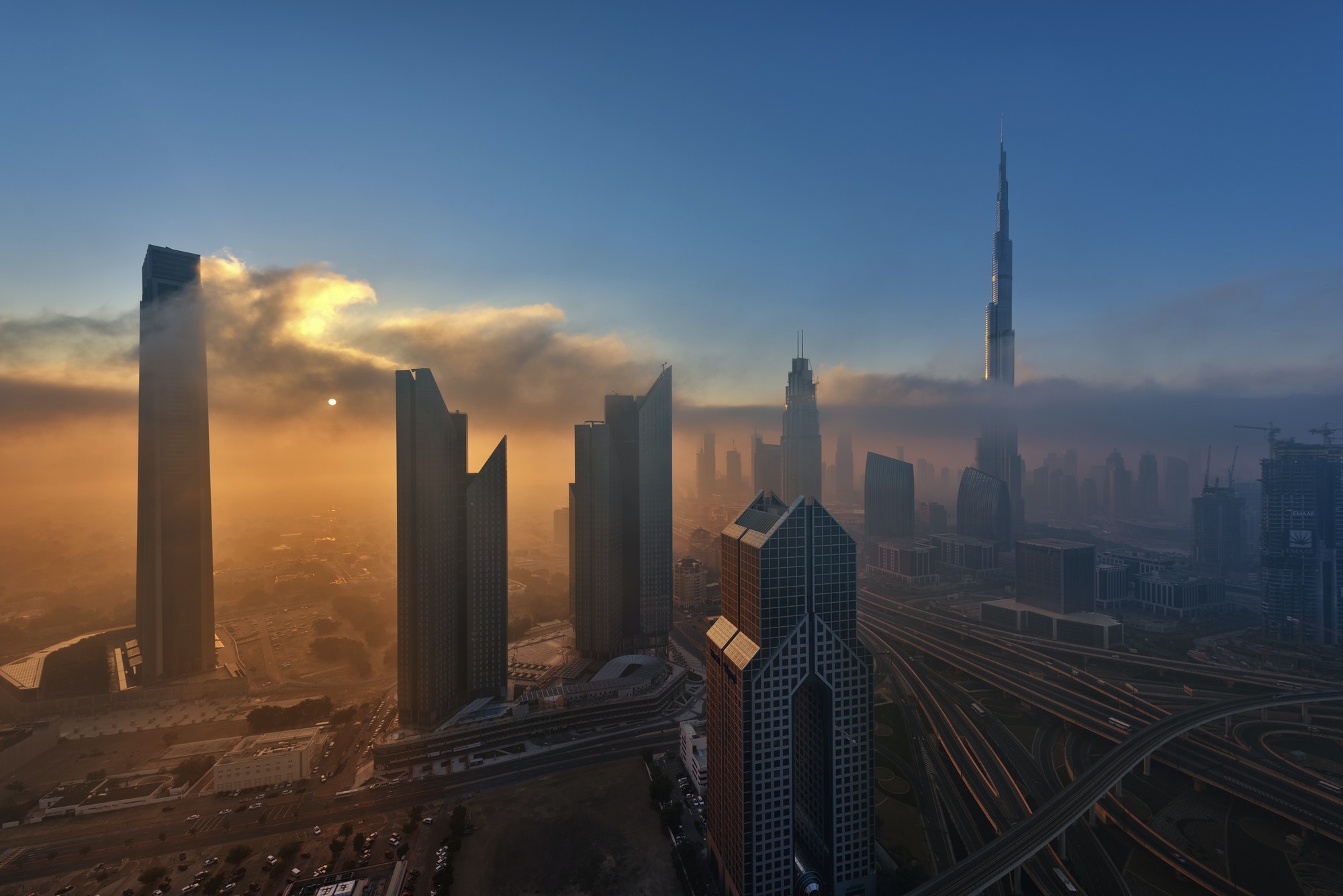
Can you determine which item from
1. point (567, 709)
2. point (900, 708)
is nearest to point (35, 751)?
point (567, 709)

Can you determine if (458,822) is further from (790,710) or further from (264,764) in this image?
(790,710)

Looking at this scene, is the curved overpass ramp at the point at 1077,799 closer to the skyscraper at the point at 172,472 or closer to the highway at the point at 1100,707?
the highway at the point at 1100,707

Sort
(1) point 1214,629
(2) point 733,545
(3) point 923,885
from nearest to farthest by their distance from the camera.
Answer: (3) point 923,885 → (2) point 733,545 → (1) point 1214,629

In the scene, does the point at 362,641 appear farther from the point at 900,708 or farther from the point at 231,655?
the point at 900,708

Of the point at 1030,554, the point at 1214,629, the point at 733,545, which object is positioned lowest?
the point at 1214,629

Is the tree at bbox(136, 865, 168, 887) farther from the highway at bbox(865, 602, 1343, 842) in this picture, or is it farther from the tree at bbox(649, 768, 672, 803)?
the highway at bbox(865, 602, 1343, 842)

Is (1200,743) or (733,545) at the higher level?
(733,545)
